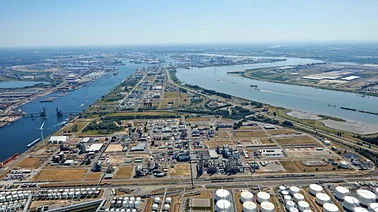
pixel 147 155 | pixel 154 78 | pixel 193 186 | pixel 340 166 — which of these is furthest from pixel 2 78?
pixel 340 166

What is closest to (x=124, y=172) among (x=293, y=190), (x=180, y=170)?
(x=180, y=170)

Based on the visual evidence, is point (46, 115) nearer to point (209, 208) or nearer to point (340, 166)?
point (209, 208)

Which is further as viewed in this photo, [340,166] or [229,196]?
[340,166]

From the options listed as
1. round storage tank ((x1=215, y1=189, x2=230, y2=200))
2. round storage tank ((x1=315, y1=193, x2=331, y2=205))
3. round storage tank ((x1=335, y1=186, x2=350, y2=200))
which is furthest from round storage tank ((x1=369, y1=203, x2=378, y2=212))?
round storage tank ((x1=215, y1=189, x2=230, y2=200))

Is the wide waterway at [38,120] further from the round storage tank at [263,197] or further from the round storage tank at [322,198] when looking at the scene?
the round storage tank at [322,198]

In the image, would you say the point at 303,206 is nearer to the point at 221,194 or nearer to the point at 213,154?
the point at 221,194

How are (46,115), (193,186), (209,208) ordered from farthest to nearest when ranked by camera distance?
(46,115)
(193,186)
(209,208)
